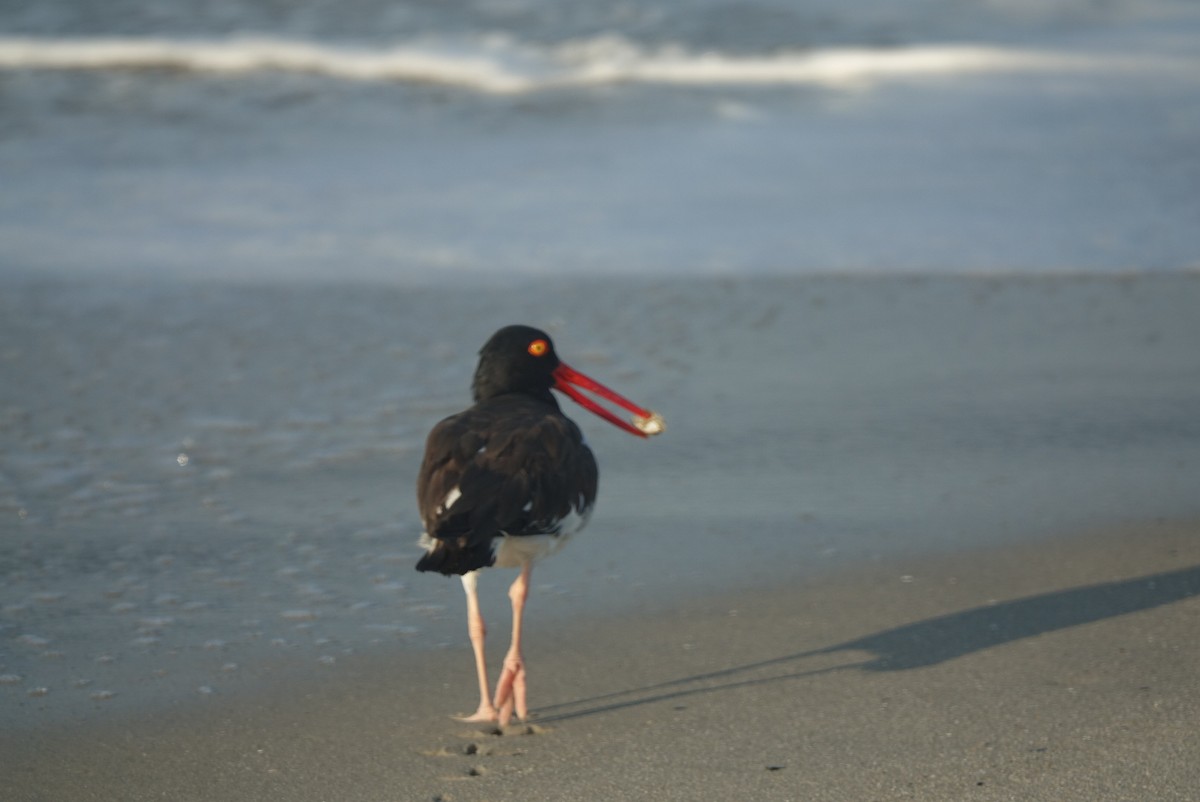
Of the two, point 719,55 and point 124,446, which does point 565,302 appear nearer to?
point 124,446

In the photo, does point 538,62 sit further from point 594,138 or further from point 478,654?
point 478,654

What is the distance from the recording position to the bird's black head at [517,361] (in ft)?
12.3

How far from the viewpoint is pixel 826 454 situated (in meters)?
4.77

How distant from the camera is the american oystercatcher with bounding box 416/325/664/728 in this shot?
299 centimetres

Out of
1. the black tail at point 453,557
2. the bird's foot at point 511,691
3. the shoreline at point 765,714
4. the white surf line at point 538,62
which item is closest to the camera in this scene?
the shoreline at point 765,714

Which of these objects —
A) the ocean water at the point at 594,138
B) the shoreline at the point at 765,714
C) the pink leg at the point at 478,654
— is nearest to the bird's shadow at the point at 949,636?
the shoreline at the point at 765,714

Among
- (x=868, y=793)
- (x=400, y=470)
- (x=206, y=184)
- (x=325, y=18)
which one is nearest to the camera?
(x=868, y=793)

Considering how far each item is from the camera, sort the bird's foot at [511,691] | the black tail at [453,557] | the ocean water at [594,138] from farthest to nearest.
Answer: the ocean water at [594,138] < the bird's foot at [511,691] < the black tail at [453,557]

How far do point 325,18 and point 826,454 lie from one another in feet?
33.9

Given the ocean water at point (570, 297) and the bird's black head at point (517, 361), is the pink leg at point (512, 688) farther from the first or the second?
the bird's black head at point (517, 361)

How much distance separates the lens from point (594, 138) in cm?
1003

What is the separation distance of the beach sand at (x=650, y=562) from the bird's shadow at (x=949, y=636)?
0.04 feet

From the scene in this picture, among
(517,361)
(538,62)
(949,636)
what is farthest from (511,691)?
(538,62)

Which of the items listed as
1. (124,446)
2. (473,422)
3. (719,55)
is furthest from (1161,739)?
(719,55)
